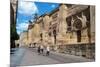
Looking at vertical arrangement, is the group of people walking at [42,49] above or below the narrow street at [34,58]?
above

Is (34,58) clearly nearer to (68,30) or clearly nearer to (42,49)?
(42,49)

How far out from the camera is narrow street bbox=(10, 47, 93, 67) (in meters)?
2.38

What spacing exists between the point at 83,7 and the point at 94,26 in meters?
0.30

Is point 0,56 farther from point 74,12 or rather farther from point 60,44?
point 74,12

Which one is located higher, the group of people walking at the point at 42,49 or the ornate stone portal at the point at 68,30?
the ornate stone portal at the point at 68,30

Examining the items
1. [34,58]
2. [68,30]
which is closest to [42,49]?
[34,58]

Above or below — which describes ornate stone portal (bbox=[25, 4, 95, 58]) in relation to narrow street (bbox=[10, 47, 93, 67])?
above

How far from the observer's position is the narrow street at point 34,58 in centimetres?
238

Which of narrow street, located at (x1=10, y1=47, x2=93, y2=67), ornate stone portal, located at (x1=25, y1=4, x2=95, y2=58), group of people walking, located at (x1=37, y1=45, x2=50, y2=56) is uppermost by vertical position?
ornate stone portal, located at (x1=25, y1=4, x2=95, y2=58)

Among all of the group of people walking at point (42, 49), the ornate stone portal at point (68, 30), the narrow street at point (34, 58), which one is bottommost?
the narrow street at point (34, 58)

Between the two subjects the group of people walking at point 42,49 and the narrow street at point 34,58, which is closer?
the narrow street at point 34,58

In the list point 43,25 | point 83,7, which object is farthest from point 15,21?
point 83,7

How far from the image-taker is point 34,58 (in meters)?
2.47

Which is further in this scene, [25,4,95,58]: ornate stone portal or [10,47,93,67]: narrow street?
[25,4,95,58]: ornate stone portal
